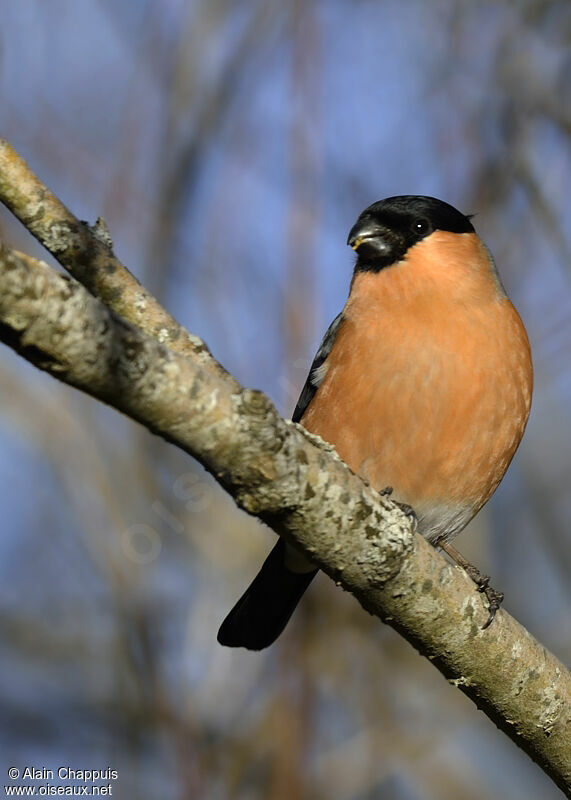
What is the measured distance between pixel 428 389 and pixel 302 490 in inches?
59.3

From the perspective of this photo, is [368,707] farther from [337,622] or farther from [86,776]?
[86,776]

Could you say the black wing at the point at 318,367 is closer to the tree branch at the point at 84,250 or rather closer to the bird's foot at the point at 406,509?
the bird's foot at the point at 406,509

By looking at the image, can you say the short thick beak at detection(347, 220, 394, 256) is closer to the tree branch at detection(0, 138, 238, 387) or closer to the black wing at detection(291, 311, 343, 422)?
the black wing at detection(291, 311, 343, 422)

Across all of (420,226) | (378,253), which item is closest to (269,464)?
(378,253)

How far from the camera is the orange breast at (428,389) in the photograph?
381cm

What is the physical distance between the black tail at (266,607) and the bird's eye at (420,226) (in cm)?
143

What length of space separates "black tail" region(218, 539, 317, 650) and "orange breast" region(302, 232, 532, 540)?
0.62 metres

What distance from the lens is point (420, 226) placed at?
434 centimetres

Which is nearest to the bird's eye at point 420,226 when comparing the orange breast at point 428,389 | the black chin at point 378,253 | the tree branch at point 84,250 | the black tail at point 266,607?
the black chin at point 378,253

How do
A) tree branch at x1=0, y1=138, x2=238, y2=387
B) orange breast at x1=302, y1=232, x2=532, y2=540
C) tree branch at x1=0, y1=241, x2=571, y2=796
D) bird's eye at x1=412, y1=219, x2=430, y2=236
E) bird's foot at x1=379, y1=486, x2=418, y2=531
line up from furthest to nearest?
bird's eye at x1=412, y1=219, x2=430, y2=236, orange breast at x1=302, y1=232, x2=532, y2=540, tree branch at x1=0, y1=138, x2=238, y2=387, bird's foot at x1=379, y1=486, x2=418, y2=531, tree branch at x1=0, y1=241, x2=571, y2=796

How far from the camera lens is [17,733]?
199 inches

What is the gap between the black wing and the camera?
423cm

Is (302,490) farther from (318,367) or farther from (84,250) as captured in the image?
(318,367)

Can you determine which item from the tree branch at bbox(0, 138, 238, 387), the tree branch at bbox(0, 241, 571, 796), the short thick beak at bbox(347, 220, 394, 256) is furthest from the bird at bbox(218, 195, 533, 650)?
the tree branch at bbox(0, 138, 238, 387)
